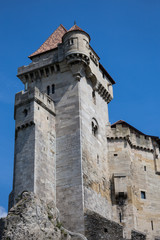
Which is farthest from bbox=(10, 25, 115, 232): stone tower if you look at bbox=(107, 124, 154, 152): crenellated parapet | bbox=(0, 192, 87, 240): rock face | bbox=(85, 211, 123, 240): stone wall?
bbox=(0, 192, 87, 240): rock face

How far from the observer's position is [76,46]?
41.4 m

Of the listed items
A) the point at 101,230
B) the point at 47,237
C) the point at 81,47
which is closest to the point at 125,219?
the point at 101,230

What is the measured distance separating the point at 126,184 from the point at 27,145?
378 inches

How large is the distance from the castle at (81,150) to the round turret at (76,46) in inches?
3.2

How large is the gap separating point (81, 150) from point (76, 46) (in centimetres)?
914

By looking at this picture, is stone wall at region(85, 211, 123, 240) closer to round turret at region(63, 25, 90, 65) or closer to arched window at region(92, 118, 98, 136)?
arched window at region(92, 118, 98, 136)

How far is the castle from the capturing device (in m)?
35.9

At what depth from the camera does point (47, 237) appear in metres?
30.6

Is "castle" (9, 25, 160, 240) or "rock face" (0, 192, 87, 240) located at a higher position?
"castle" (9, 25, 160, 240)

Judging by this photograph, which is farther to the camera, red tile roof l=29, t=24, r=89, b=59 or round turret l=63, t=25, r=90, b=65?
red tile roof l=29, t=24, r=89, b=59

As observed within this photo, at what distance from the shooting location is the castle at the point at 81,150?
35938 millimetres

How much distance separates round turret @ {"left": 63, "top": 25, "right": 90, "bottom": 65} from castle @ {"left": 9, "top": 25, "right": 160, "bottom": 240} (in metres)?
0.08

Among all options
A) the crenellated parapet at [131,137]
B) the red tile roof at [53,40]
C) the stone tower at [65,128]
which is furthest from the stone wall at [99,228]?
the red tile roof at [53,40]

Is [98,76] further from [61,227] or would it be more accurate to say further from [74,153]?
[61,227]
